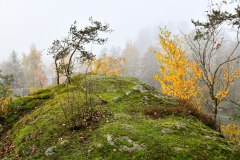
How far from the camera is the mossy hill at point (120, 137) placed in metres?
5.81

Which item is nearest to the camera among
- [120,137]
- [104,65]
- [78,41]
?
[120,137]

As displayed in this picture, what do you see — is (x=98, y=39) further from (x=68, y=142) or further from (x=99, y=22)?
(x=68, y=142)

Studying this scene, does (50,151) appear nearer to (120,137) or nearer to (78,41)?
(120,137)

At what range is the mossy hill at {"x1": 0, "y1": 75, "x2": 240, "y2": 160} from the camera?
5.81 m

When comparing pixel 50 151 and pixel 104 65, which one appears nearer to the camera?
pixel 50 151

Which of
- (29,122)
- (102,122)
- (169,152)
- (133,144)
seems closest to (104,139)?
(133,144)

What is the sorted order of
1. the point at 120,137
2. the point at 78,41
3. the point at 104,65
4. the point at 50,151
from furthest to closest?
the point at 104,65, the point at 78,41, the point at 120,137, the point at 50,151

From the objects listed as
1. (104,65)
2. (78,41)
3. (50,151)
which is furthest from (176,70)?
Answer: (104,65)

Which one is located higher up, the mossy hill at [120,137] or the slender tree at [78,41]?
the slender tree at [78,41]

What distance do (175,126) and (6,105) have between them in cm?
726

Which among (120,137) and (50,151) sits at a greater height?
(120,137)

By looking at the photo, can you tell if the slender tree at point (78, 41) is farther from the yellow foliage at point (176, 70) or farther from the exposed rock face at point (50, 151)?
the exposed rock face at point (50, 151)

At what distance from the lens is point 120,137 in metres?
6.42

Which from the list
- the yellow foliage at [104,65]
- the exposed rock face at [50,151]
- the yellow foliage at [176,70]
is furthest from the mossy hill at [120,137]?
the yellow foliage at [104,65]
